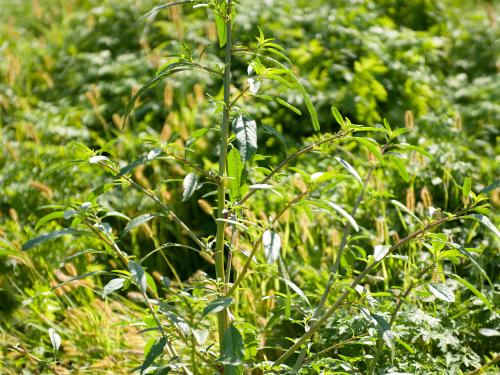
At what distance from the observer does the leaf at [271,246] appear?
144 centimetres

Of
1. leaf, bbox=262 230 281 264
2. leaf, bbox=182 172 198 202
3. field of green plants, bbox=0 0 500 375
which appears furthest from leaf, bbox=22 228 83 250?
leaf, bbox=262 230 281 264

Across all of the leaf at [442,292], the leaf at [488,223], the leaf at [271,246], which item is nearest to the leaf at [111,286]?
the leaf at [271,246]

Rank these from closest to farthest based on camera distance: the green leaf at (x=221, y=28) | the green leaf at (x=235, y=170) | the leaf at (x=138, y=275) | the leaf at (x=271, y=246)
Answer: the leaf at (x=271, y=246)
the leaf at (x=138, y=275)
the green leaf at (x=235, y=170)
the green leaf at (x=221, y=28)

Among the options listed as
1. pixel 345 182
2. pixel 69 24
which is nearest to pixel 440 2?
pixel 345 182

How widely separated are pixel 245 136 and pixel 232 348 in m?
0.52

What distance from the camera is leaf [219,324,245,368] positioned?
1618mm

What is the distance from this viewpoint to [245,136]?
63.1 inches

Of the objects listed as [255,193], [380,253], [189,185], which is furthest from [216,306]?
[255,193]

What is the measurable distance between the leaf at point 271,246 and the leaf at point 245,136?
182 mm

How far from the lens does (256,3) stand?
5008 mm

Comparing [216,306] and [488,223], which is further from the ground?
[488,223]

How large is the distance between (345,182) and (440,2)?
2.61 metres

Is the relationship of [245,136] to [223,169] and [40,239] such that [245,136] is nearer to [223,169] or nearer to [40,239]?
[223,169]

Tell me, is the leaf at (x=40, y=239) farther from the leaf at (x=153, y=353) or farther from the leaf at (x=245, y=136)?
the leaf at (x=245, y=136)
